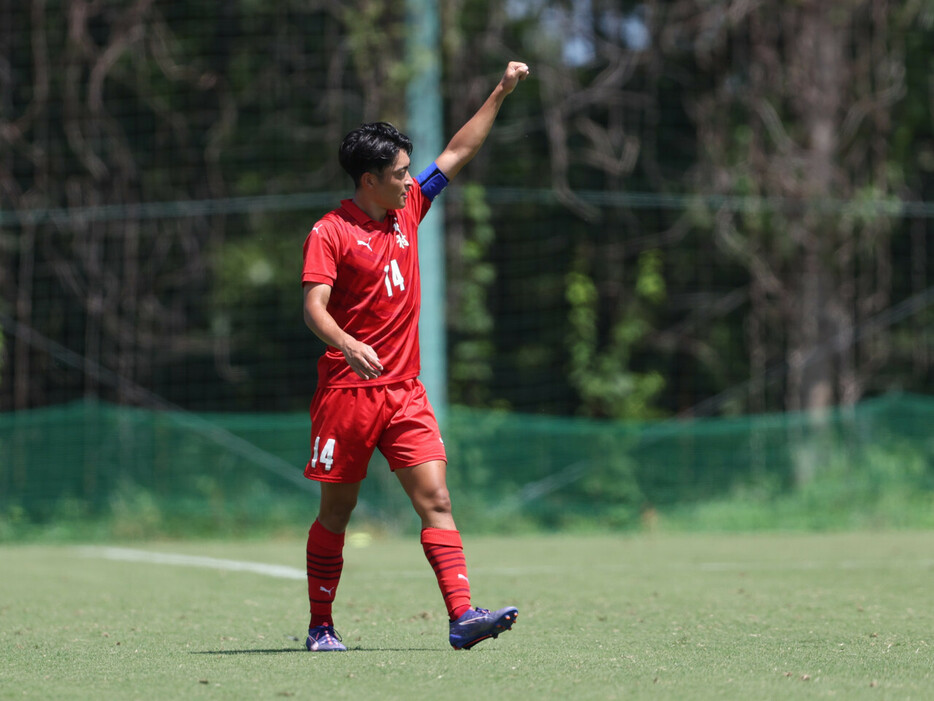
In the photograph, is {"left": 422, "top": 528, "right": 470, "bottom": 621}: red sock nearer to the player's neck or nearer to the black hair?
the player's neck

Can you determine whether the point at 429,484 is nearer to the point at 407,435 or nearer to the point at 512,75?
the point at 407,435

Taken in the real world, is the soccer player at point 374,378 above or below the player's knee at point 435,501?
above

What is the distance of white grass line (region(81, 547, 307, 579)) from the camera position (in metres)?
9.93

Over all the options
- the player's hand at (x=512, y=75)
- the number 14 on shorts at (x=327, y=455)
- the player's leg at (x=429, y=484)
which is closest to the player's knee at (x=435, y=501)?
the player's leg at (x=429, y=484)

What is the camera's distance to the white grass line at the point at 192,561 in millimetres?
9930

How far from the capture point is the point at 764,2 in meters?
17.4

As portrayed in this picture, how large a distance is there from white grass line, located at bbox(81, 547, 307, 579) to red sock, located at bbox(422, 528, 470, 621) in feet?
13.3

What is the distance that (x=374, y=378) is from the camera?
17.6 feet

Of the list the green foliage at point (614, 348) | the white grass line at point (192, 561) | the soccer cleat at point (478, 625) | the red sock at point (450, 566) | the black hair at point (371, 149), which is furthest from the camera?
the green foliage at point (614, 348)

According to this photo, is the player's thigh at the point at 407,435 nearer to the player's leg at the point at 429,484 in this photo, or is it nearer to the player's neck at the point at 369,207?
the player's leg at the point at 429,484

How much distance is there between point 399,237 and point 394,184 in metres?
0.20

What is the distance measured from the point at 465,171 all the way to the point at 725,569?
7.71m

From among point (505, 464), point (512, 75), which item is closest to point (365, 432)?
point (512, 75)

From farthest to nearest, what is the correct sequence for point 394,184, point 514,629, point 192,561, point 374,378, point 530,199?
point 530,199 → point 192,561 → point 514,629 → point 394,184 → point 374,378
